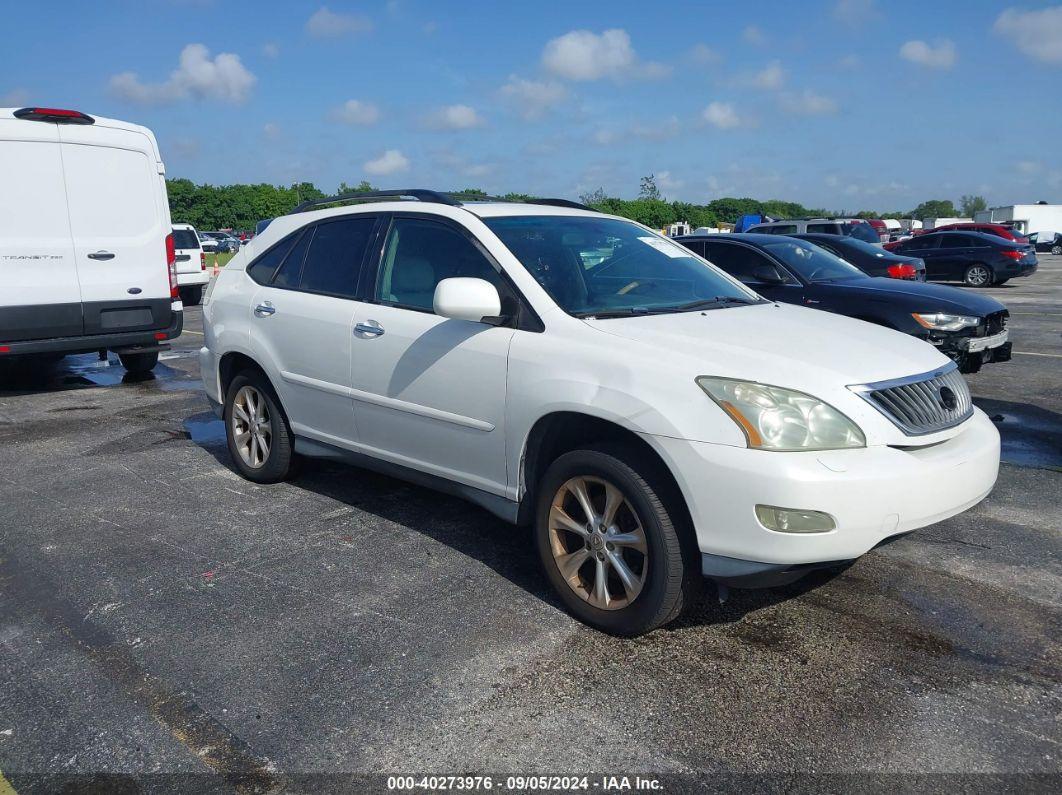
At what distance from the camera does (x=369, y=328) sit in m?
4.50

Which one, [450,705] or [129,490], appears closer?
[450,705]

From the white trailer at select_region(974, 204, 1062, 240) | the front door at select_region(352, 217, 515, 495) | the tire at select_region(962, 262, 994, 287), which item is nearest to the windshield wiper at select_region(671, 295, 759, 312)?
the front door at select_region(352, 217, 515, 495)

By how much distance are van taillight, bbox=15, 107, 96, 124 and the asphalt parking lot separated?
422 centimetres

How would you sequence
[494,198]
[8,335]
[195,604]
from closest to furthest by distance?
1. [195,604]
2. [494,198]
3. [8,335]

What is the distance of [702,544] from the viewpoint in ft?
10.4

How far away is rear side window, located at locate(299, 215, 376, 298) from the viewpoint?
479 centimetres

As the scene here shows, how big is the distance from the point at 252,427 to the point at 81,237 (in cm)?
402

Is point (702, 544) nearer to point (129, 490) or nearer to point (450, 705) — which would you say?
point (450, 705)

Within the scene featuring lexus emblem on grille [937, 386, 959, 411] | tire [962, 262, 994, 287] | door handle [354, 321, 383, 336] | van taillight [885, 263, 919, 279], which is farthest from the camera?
tire [962, 262, 994, 287]

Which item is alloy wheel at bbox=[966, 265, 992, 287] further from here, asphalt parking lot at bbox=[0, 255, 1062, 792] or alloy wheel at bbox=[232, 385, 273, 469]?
alloy wheel at bbox=[232, 385, 273, 469]

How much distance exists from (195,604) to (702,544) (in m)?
2.23

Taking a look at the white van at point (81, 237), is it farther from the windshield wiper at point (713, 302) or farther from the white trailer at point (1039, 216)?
the white trailer at point (1039, 216)

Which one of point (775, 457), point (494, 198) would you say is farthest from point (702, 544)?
point (494, 198)

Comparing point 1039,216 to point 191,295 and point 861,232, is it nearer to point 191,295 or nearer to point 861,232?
point 861,232
